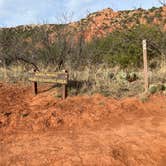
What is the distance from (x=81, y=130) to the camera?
228 inches

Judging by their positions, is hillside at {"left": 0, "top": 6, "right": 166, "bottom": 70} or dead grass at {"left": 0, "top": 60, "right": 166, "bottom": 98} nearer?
dead grass at {"left": 0, "top": 60, "right": 166, "bottom": 98}

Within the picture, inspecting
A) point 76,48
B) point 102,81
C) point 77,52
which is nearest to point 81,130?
point 102,81

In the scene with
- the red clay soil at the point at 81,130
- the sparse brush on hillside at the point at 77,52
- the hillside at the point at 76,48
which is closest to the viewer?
the red clay soil at the point at 81,130

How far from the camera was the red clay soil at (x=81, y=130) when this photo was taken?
4543mm

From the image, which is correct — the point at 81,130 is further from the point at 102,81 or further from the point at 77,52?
the point at 77,52

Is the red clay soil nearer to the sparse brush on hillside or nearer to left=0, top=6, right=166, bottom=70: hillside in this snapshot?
the sparse brush on hillside

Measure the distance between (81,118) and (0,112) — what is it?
185 cm

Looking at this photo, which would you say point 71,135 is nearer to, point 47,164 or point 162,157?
point 47,164

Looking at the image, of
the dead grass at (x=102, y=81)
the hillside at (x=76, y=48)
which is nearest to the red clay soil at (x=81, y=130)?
the dead grass at (x=102, y=81)

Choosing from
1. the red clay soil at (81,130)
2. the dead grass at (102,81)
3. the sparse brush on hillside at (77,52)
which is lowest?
the red clay soil at (81,130)

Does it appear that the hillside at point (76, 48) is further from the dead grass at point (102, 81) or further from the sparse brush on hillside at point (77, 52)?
the dead grass at point (102, 81)

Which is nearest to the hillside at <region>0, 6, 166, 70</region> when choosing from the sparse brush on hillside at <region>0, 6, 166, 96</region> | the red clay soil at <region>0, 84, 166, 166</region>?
the sparse brush on hillside at <region>0, 6, 166, 96</region>

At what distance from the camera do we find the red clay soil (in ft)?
14.9

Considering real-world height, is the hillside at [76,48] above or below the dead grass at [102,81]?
above
